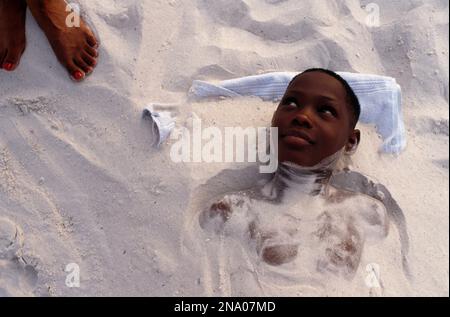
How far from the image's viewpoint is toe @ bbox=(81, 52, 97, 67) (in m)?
2.26

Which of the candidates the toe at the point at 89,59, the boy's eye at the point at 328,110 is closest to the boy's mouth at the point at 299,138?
the boy's eye at the point at 328,110

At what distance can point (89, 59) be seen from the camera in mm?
2268

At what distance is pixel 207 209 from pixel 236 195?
146mm

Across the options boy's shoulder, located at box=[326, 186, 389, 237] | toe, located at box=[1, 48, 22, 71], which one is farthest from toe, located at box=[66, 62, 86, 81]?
boy's shoulder, located at box=[326, 186, 389, 237]

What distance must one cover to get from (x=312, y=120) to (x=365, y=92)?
51 cm

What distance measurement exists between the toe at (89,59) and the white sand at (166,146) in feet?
0.19

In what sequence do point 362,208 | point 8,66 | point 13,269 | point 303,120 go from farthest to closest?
point 8,66 → point 362,208 → point 13,269 → point 303,120

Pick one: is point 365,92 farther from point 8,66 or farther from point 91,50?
point 8,66

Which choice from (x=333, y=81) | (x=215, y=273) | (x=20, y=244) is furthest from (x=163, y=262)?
(x=333, y=81)

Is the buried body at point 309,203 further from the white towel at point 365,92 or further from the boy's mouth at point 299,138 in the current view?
the white towel at point 365,92

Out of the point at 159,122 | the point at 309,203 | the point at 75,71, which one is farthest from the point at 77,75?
the point at 309,203

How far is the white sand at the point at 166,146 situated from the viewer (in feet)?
6.58

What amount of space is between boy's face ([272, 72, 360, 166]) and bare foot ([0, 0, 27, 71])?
1290 millimetres

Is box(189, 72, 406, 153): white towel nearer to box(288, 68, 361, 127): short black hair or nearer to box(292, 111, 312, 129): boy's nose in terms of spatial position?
box(288, 68, 361, 127): short black hair
